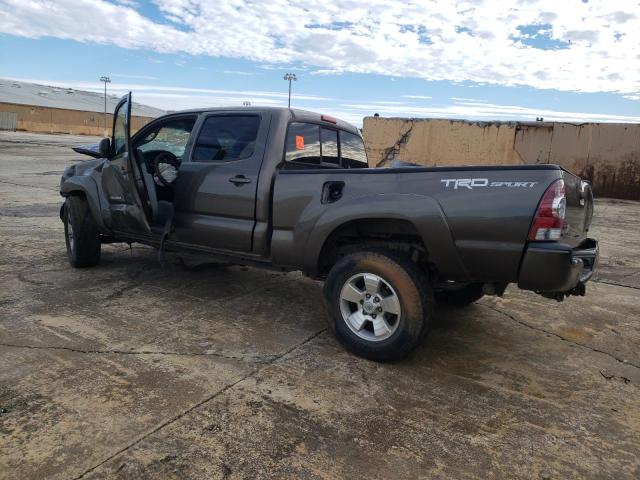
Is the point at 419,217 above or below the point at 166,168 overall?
below

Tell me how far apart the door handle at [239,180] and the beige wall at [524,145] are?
12.6 metres

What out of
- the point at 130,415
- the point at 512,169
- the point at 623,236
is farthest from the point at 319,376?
the point at 623,236

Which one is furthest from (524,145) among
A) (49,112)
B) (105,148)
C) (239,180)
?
(49,112)

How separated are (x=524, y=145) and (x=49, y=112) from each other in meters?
61.7

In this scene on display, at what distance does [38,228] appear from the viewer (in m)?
7.46

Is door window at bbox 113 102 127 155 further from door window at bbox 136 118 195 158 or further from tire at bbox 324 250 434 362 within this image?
tire at bbox 324 250 434 362

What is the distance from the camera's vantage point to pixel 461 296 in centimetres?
464

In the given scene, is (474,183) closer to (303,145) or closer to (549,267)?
(549,267)

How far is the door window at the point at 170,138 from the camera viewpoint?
4.83 metres

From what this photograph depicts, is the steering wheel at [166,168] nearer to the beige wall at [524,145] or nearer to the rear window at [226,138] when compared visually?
the rear window at [226,138]

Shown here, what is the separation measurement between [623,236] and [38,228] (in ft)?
31.7

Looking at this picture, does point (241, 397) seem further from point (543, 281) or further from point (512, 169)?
point (512, 169)

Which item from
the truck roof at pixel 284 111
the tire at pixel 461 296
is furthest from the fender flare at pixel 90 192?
the tire at pixel 461 296

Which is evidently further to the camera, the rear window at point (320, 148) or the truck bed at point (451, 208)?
the rear window at point (320, 148)
